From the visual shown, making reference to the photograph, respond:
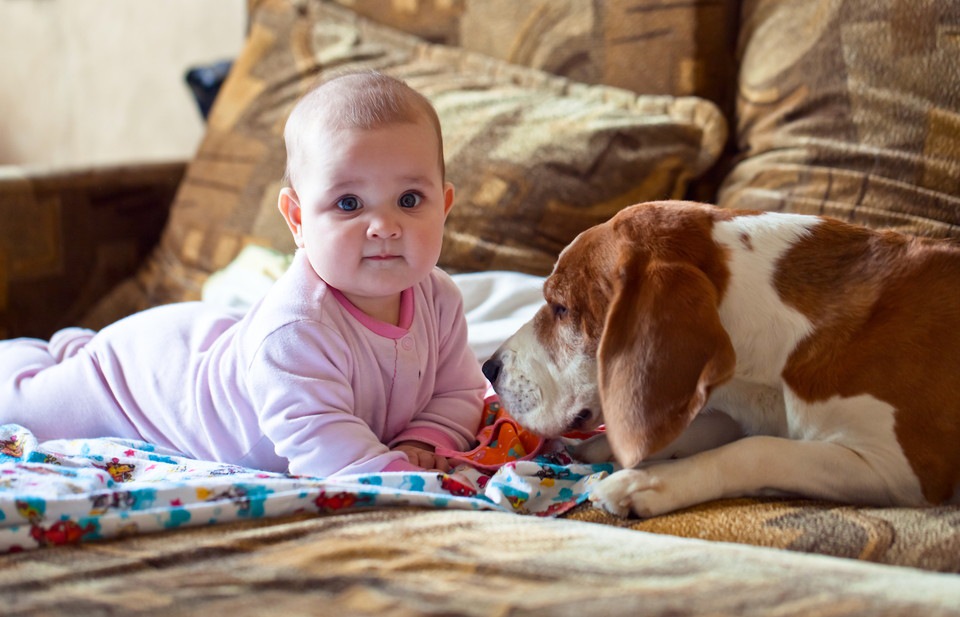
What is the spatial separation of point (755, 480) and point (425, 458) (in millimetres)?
485

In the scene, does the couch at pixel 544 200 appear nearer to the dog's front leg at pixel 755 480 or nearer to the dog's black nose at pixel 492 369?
the dog's front leg at pixel 755 480

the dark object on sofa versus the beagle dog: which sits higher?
the dark object on sofa

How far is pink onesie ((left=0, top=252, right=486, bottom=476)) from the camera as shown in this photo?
4.65 feet

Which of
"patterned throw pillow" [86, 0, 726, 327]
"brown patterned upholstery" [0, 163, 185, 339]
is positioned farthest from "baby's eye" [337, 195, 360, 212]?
"brown patterned upholstery" [0, 163, 185, 339]

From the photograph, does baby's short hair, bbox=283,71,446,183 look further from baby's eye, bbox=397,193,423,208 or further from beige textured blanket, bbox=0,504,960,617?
beige textured blanket, bbox=0,504,960,617

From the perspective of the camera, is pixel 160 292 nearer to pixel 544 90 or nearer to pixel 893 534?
pixel 544 90

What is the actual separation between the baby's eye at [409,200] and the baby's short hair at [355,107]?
0.27 feet

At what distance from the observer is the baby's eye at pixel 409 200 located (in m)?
1.50

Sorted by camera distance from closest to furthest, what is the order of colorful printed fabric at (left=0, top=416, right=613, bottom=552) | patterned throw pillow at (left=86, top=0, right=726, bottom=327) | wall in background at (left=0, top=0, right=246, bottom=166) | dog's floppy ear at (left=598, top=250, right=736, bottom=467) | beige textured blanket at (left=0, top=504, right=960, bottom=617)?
beige textured blanket at (left=0, top=504, right=960, bottom=617)
colorful printed fabric at (left=0, top=416, right=613, bottom=552)
dog's floppy ear at (left=598, top=250, right=736, bottom=467)
patterned throw pillow at (left=86, top=0, right=726, bottom=327)
wall in background at (left=0, top=0, right=246, bottom=166)

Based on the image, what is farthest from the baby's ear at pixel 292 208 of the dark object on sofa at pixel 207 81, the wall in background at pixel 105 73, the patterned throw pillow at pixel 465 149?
the wall in background at pixel 105 73

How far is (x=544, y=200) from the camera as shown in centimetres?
226

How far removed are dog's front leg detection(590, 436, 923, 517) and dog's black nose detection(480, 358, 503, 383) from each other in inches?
11.3

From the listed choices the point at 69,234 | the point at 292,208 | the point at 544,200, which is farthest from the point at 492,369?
the point at 69,234

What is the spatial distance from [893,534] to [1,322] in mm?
2252
